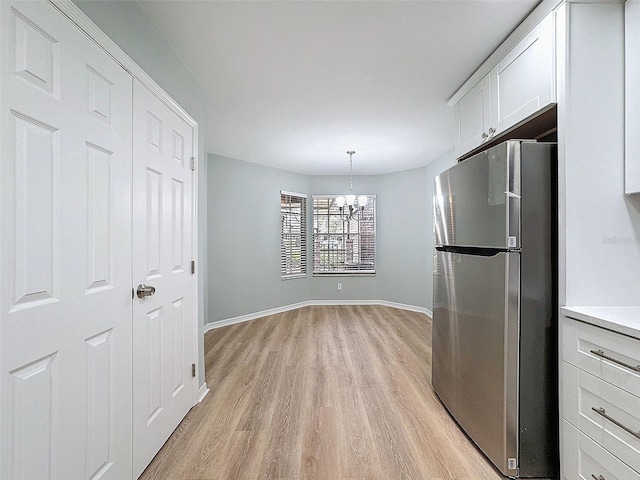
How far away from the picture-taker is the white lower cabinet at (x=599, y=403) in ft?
3.83

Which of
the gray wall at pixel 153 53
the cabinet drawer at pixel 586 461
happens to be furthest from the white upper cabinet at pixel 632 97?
the gray wall at pixel 153 53

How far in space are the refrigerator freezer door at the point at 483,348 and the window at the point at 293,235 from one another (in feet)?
12.1

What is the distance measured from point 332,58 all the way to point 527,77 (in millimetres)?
1205

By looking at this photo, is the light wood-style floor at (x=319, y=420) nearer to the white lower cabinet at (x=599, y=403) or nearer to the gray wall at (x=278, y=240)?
the white lower cabinet at (x=599, y=403)

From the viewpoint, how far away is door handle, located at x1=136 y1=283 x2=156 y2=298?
1.60 m

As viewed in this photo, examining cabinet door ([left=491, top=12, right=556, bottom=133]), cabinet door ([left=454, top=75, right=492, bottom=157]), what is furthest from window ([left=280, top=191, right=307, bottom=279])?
cabinet door ([left=491, top=12, right=556, bottom=133])

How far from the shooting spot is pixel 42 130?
3.39 ft

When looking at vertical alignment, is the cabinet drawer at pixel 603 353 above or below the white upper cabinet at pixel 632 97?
below

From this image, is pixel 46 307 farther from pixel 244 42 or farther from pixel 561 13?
pixel 561 13

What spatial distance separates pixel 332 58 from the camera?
2.10 m

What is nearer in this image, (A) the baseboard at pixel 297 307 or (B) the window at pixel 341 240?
(A) the baseboard at pixel 297 307

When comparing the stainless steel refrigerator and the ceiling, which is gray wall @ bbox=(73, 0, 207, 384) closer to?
the ceiling

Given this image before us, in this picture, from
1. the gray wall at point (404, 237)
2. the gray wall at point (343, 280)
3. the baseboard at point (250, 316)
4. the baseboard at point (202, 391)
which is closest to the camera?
the baseboard at point (202, 391)

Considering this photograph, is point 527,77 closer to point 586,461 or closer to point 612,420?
point 612,420
